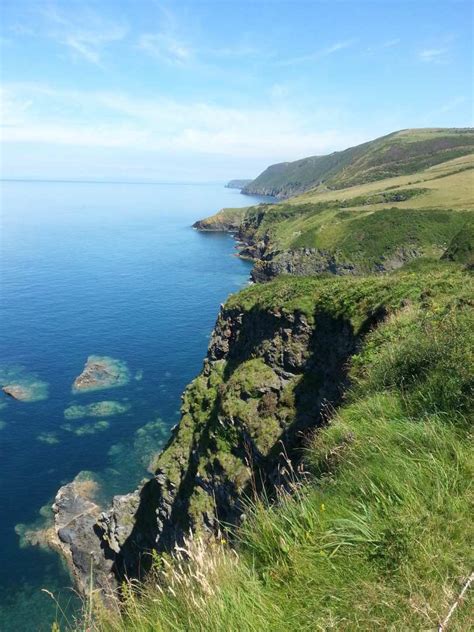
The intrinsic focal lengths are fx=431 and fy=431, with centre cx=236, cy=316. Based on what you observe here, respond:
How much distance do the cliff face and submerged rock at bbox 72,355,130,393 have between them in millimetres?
25951

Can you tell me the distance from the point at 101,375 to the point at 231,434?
47.7m

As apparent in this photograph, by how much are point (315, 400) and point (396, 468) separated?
905 inches

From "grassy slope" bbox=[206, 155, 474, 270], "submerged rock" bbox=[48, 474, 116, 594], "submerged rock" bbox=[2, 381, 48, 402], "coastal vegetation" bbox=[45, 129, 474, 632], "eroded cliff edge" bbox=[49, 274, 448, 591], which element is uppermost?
"grassy slope" bbox=[206, 155, 474, 270]

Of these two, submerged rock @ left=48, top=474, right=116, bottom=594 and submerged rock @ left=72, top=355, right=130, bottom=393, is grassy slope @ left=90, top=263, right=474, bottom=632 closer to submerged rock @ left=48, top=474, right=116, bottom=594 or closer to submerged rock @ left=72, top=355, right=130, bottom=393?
submerged rock @ left=48, top=474, right=116, bottom=594

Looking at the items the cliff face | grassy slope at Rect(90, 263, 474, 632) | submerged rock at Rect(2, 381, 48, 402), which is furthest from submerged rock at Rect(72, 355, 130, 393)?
grassy slope at Rect(90, 263, 474, 632)

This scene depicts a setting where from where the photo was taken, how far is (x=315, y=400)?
28719 mm

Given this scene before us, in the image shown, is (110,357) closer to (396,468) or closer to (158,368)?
(158,368)

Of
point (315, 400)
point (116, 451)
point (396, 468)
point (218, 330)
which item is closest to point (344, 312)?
point (315, 400)

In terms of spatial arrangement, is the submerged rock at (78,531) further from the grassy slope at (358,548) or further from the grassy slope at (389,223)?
the grassy slope at (389,223)

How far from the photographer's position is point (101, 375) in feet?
239

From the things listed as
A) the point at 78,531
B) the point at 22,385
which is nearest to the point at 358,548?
the point at 78,531

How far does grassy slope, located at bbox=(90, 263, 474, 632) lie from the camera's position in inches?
174

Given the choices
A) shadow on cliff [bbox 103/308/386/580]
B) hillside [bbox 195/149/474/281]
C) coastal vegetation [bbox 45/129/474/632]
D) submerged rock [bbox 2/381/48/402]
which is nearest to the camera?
coastal vegetation [bbox 45/129/474/632]

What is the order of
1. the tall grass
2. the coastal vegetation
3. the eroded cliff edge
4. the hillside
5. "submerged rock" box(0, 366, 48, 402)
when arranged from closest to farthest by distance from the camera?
the tall grass, the coastal vegetation, the eroded cliff edge, "submerged rock" box(0, 366, 48, 402), the hillside
